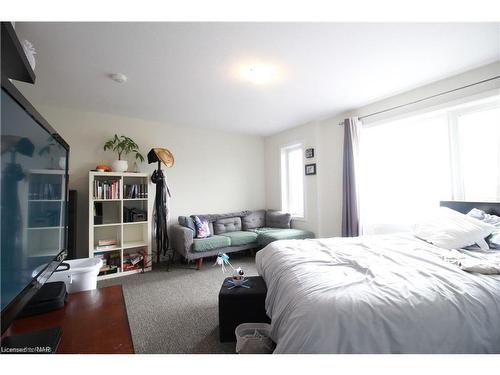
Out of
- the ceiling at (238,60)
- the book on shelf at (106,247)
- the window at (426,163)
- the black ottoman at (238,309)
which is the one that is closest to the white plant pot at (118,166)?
the ceiling at (238,60)

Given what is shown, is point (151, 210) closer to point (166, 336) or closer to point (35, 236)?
point (166, 336)

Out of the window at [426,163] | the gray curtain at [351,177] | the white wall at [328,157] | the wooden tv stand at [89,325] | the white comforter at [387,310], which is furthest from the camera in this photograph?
the gray curtain at [351,177]

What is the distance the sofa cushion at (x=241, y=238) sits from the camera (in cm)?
366

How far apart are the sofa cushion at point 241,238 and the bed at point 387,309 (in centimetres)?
220

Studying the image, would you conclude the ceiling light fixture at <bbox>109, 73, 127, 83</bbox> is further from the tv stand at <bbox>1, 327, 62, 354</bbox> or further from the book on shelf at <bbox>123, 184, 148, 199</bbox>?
the tv stand at <bbox>1, 327, 62, 354</bbox>

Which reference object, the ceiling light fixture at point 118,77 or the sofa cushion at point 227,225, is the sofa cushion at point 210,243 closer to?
the sofa cushion at point 227,225

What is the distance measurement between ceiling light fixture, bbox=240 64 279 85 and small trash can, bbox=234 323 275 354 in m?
2.29

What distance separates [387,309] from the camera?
3.35 ft

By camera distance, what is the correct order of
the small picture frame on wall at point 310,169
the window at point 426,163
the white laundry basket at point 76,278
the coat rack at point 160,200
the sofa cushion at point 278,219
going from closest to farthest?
the white laundry basket at point 76,278 → the window at point 426,163 → the coat rack at point 160,200 → the small picture frame on wall at point 310,169 → the sofa cushion at point 278,219

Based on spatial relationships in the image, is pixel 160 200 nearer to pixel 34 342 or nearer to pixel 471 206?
pixel 34 342

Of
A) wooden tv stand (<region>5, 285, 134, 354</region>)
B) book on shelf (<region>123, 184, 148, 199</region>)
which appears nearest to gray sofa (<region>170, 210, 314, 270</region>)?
book on shelf (<region>123, 184, 148, 199</region>)

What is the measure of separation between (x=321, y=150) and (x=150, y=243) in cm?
326

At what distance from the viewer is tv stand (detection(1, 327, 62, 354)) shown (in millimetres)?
716
